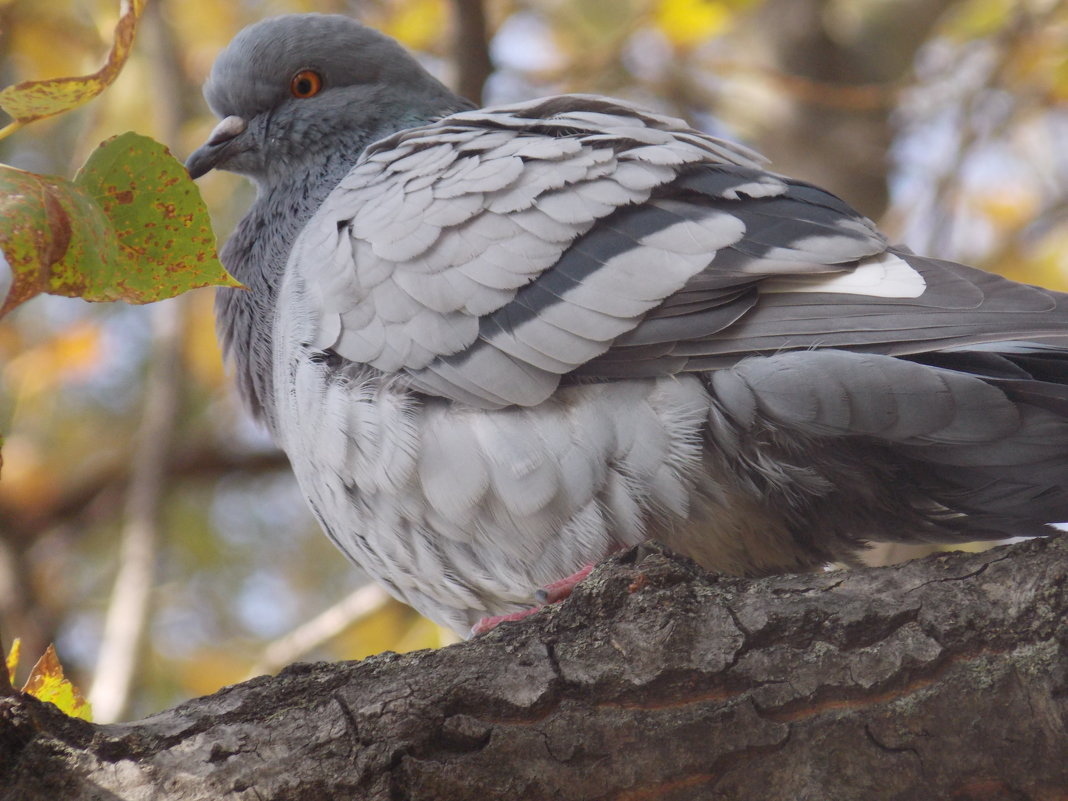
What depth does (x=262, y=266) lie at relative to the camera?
4.68 metres

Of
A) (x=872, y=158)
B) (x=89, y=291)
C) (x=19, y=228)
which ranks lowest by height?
(x=872, y=158)

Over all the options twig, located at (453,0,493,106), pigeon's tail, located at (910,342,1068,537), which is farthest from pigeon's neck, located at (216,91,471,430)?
pigeon's tail, located at (910,342,1068,537)

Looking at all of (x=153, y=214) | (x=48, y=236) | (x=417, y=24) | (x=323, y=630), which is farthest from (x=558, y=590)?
(x=417, y=24)

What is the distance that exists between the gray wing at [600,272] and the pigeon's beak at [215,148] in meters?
1.16

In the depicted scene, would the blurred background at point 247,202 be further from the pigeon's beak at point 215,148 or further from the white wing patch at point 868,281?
the white wing patch at point 868,281

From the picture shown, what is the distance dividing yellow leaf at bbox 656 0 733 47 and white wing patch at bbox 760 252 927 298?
141 inches

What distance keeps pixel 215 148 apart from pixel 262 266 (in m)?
0.74

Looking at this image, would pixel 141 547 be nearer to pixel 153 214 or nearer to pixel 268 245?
pixel 268 245

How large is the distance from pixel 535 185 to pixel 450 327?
0.53 meters

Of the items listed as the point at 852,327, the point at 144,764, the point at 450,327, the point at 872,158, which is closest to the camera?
the point at 144,764

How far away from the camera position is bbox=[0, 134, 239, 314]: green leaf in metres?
2.14

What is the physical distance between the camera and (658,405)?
3.37m

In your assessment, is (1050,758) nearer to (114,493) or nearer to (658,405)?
(658,405)

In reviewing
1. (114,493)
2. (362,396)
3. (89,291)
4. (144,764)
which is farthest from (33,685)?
(114,493)
